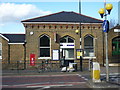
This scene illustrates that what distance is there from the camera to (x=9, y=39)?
26.2 meters

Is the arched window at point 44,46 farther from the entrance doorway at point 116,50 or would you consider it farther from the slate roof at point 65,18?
the entrance doorway at point 116,50

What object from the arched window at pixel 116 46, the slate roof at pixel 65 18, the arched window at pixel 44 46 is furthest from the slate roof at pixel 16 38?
the arched window at pixel 116 46

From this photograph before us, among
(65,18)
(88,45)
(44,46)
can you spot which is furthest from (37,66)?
(65,18)

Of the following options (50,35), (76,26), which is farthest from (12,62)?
(76,26)

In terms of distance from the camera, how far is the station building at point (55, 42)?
82.1 feet

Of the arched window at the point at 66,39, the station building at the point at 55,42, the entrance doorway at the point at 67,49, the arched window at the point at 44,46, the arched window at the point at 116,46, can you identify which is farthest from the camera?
the arched window at the point at 116,46

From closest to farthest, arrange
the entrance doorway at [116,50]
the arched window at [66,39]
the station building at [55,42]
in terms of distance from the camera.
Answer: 1. the station building at [55,42]
2. the arched window at [66,39]
3. the entrance doorway at [116,50]

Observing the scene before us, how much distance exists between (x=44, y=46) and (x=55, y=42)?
159cm

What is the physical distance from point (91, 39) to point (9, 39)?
440 inches

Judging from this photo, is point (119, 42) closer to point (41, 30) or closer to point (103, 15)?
point (41, 30)

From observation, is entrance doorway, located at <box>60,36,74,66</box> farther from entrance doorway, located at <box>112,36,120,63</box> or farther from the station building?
entrance doorway, located at <box>112,36,120,63</box>

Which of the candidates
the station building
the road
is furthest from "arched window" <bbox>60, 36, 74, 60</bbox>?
the road

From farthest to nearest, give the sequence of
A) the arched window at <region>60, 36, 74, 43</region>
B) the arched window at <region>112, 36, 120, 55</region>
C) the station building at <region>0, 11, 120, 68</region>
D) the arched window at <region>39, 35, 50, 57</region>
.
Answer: the arched window at <region>112, 36, 120, 55</region>
the arched window at <region>60, 36, 74, 43</region>
the arched window at <region>39, 35, 50, 57</region>
the station building at <region>0, 11, 120, 68</region>

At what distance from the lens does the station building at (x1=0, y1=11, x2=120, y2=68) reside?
25.0 metres
